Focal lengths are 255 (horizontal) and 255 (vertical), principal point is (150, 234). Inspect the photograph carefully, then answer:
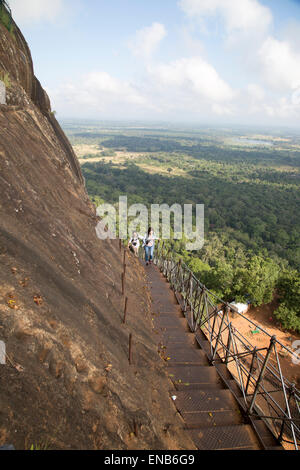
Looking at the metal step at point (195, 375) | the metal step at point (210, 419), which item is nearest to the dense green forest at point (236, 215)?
the metal step at point (195, 375)

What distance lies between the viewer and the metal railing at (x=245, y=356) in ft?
13.0

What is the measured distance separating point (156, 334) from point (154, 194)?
69580 mm

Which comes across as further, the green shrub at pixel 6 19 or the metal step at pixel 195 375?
the green shrub at pixel 6 19

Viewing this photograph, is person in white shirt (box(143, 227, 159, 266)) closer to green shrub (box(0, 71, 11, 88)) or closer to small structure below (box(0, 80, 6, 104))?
small structure below (box(0, 80, 6, 104))

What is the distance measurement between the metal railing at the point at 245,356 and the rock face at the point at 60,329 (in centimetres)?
141

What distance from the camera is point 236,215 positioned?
6184 cm

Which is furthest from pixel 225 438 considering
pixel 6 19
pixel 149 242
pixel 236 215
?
pixel 236 215

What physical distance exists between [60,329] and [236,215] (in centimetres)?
6257

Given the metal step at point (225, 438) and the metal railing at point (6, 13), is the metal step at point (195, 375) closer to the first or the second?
the metal step at point (225, 438)

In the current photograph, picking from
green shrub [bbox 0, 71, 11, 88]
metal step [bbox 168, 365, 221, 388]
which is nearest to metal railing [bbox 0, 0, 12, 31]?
green shrub [bbox 0, 71, 11, 88]

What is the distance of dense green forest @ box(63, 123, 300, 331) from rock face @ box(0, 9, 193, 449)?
523 inches

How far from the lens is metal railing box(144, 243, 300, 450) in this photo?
3.98 meters

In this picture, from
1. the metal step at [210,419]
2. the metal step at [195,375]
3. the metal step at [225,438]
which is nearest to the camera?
the metal step at [225,438]

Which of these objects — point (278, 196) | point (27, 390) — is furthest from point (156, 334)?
point (278, 196)
